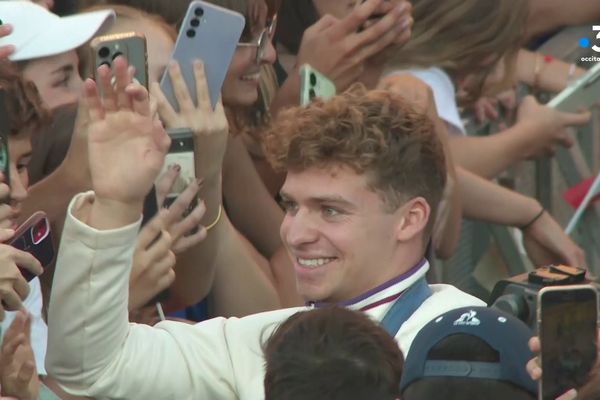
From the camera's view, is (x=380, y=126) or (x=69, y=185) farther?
(x=69, y=185)

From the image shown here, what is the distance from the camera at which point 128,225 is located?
3.78 metres

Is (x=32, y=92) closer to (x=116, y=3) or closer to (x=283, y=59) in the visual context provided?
(x=116, y=3)

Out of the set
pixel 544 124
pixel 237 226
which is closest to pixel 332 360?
pixel 237 226

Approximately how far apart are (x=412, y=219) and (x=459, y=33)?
2.08m

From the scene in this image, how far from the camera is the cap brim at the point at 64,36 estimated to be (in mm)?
4895

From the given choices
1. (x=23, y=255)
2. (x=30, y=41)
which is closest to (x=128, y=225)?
(x=23, y=255)

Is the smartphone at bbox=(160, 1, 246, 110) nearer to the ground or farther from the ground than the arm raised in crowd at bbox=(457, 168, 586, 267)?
farther from the ground

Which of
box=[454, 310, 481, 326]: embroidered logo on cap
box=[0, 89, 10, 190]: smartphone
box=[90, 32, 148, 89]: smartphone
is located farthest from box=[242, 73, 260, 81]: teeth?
box=[454, 310, 481, 326]: embroidered logo on cap

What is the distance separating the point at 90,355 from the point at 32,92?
3.16 ft

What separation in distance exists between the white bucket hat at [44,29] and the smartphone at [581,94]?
8.73 ft

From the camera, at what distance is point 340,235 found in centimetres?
413

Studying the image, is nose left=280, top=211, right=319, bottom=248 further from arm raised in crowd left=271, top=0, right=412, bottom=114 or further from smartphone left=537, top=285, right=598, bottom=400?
arm raised in crowd left=271, top=0, right=412, bottom=114

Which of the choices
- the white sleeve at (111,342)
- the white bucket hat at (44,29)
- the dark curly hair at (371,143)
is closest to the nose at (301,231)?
the dark curly hair at (371,143)

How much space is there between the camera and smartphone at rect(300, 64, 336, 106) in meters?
4.94
